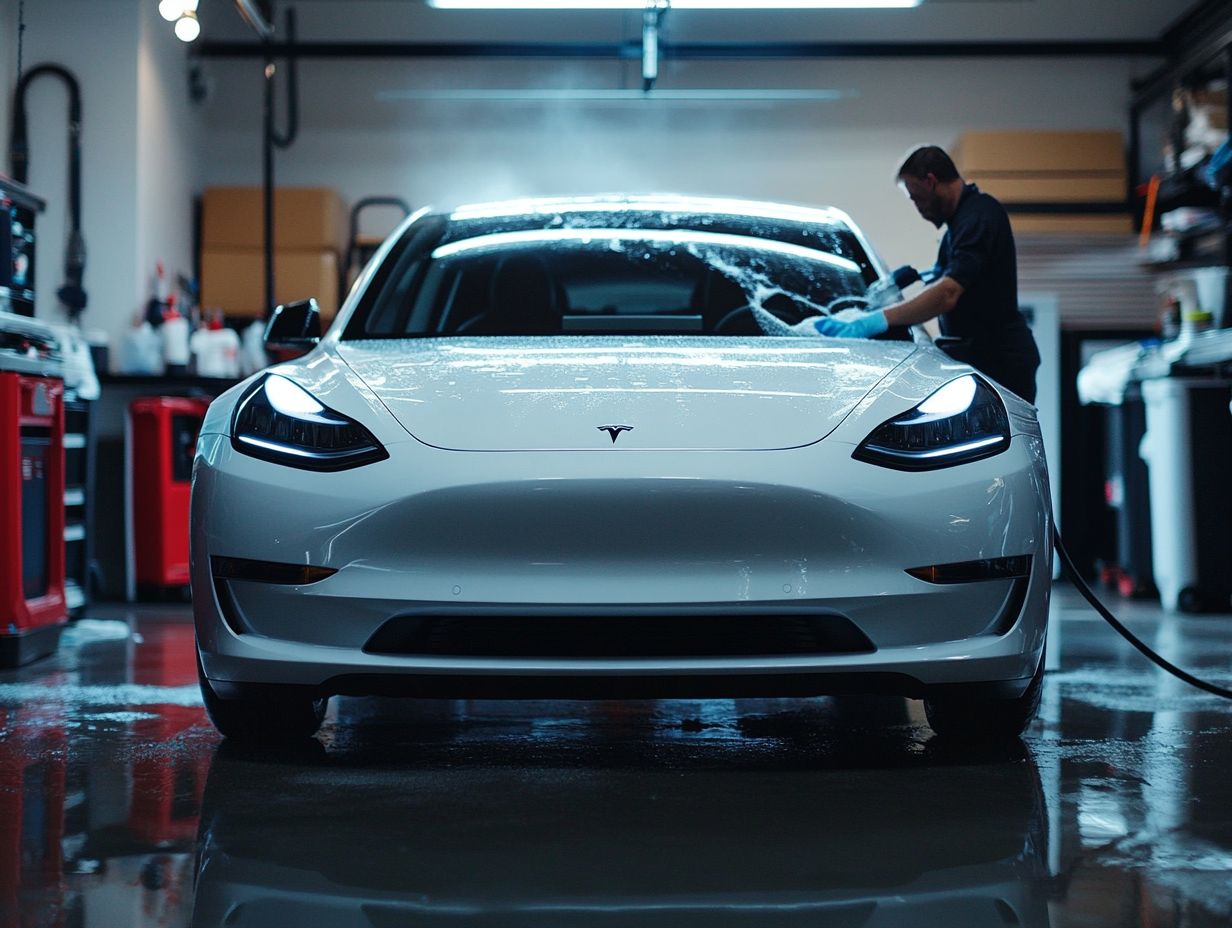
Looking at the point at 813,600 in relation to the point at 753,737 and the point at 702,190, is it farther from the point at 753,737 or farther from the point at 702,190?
the point at 702,190

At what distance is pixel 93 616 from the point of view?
641cm

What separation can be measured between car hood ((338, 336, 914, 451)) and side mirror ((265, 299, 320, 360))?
1.07ft

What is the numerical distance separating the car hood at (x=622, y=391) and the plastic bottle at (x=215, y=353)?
208 inches

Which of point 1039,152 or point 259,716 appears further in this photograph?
point 1039,152

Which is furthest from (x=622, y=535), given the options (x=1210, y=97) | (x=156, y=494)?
(x=1210, y=97)

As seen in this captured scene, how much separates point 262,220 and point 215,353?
175cm

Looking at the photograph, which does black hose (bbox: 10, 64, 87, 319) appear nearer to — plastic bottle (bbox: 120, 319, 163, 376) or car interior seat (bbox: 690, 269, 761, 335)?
plastic bottle (bbox: 120, 319, 163, 376)

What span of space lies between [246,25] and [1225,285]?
6.68 meters

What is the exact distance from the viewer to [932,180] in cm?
431

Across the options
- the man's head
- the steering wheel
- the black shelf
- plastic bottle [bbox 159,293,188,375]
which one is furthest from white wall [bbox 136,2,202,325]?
the steering wheel

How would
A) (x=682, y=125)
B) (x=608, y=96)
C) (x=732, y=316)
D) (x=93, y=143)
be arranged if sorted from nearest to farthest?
(x=732, y=316)
(x=93, y=143)
(x=608, y=96)
(x=682, y=125)

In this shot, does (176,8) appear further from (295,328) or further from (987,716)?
(987,716)

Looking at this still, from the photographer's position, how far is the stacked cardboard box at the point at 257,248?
9.30 metres

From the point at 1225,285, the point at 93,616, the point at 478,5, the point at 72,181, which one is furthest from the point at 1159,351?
the point at 72,181
